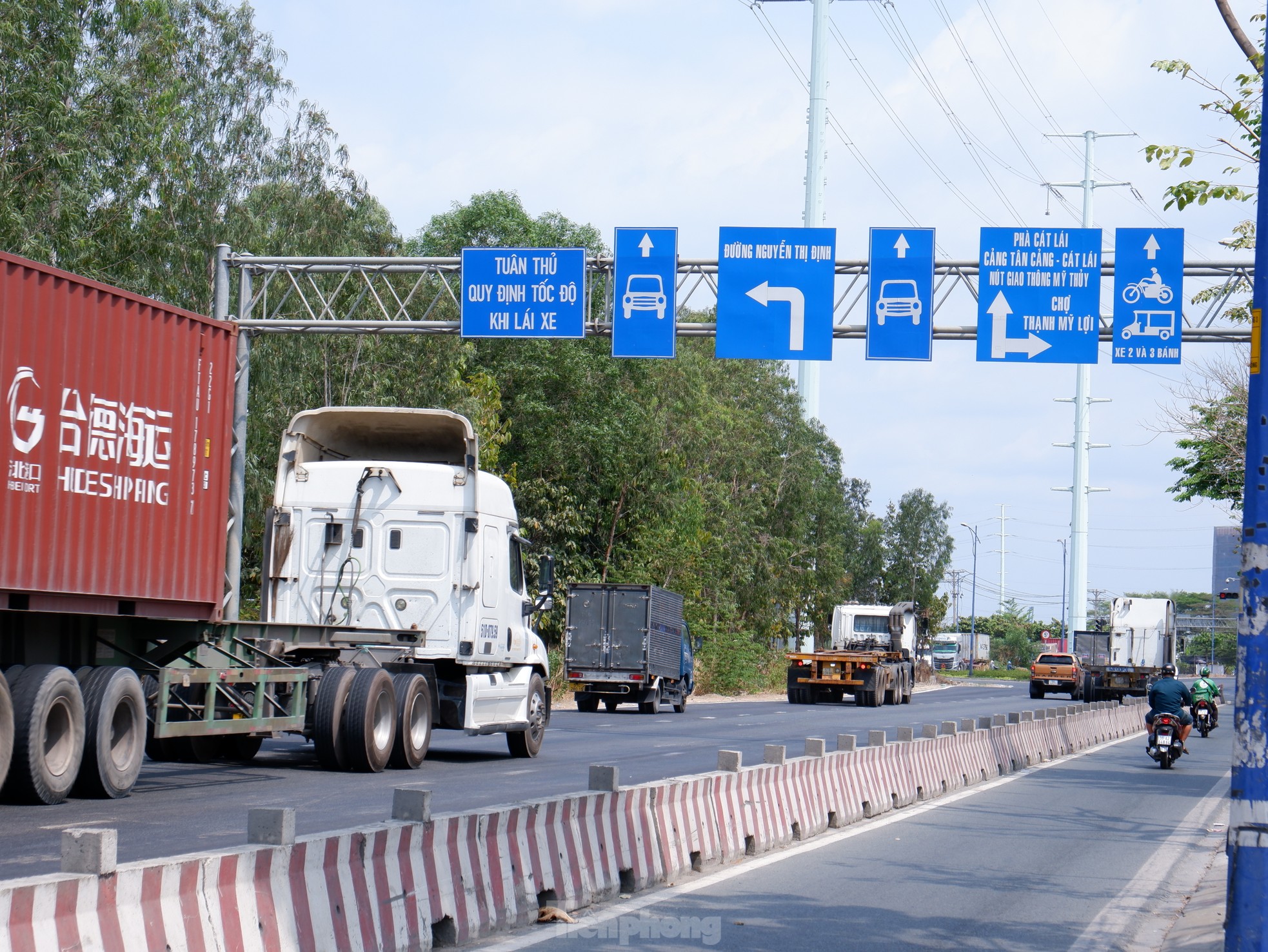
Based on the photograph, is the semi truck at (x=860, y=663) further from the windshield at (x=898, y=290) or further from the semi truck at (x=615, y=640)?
the windshield at (x=898, y=290)

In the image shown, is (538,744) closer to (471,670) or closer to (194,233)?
(471,670)

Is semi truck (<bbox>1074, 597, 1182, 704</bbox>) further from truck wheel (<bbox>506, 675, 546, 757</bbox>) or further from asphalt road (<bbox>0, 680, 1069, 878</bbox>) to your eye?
truck wheel (<bbox>506, 675, 546, 757</bbox>)

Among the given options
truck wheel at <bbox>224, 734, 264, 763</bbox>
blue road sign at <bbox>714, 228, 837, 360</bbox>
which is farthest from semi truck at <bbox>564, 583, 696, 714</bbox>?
truck wheel at <bbox>224, 734, 264, 763</bbox>

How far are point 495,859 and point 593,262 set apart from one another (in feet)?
57.5

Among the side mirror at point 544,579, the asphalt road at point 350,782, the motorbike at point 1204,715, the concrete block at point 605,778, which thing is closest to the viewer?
the concrete block at point 605,778

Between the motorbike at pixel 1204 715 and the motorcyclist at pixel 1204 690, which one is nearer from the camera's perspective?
the motorcyclist at pixel 1204 690

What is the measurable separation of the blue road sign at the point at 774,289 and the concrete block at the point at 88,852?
19.2 m

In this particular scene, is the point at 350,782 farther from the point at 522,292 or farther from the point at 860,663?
the point at 860,663

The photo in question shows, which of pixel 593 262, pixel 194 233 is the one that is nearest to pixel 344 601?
pixel 593 262

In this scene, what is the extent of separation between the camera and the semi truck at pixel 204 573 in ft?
38.5

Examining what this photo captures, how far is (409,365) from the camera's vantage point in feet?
138

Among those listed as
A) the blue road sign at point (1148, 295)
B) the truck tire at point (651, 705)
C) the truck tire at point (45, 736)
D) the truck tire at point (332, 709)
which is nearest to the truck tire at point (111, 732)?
the truck tire at point (45, 736)

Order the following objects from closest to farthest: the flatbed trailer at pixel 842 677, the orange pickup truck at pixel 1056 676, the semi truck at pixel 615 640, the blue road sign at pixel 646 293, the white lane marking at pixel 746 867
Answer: the white lane marking at pixel 746 867 < the blue road sign at pixel 646 293 < the semi truck at pixel 615 640 < the flatbed trailer at pixel 842 677 < the orange pickup truck at pixel 1056 676

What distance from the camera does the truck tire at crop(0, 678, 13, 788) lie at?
37.2 ft
